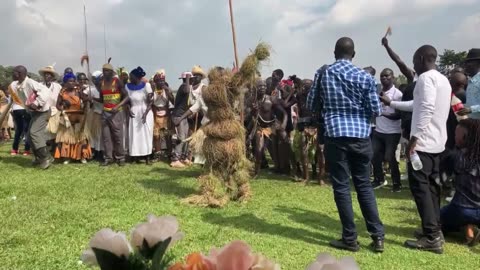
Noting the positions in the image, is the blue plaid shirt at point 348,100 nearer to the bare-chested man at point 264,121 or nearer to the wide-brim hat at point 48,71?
the bare-chested man at point 264,121

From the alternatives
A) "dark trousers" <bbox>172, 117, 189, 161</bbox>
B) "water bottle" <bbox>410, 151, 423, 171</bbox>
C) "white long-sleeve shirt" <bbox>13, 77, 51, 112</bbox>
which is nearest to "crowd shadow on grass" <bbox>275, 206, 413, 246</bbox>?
"water bottle" <bbox>410, 151, 423, 171</bbox>

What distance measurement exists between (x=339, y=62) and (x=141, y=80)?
18.4 feet

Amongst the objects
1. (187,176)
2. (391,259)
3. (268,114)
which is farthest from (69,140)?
(391,259)

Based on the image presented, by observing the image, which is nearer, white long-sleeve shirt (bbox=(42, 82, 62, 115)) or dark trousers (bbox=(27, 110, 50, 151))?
dark trousers (bbox=(27, 110, 50, 151))

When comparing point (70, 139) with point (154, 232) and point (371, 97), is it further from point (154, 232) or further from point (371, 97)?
point (154, 232)

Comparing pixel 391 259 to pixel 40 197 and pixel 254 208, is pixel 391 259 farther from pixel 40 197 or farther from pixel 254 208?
pixel 40 197

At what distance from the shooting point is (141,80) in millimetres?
8922

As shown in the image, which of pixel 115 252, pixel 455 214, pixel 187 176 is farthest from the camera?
pixel 187 176

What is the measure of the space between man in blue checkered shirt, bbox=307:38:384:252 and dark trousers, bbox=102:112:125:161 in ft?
18.2

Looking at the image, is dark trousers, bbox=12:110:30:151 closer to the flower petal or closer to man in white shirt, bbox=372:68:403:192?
man in white shirt, bbox=372:68:403:192

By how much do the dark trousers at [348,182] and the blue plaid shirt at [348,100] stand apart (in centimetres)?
12

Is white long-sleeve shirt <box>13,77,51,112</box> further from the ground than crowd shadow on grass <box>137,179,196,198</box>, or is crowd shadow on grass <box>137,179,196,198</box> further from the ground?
white long-sleeve shirt <box>13,77,51,112</box>

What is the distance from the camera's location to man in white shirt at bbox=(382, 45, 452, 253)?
13.7ft

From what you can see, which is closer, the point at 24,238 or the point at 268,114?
the point at 24,238
